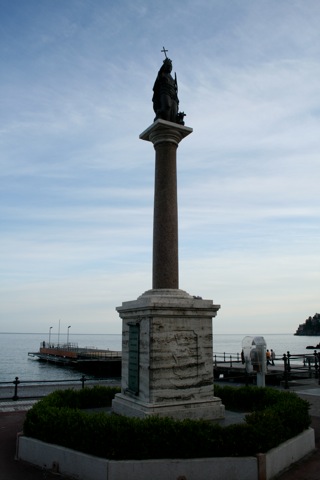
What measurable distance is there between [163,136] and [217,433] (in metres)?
7.53

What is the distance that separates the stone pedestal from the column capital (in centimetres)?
417

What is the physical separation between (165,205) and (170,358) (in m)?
3.92

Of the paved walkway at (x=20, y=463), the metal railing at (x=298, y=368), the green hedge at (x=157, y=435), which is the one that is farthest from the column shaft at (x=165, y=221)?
the metal railing at (x=298, y=368)

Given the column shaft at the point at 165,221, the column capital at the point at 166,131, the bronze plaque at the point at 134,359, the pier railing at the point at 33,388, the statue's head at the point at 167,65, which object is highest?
the statue's head at the point at 167,65

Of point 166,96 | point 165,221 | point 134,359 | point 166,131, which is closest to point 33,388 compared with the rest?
point 134,359

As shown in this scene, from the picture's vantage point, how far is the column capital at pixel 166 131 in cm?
1174

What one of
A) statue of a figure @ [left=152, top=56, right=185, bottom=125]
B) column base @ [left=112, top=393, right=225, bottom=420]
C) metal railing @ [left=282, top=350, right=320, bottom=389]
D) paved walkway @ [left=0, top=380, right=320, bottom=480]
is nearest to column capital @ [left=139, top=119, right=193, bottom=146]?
statue of a figure @ [left=152, top=56, right=185, bottom=125]

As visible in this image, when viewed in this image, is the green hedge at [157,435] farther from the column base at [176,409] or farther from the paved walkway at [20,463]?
the column base at [176,409]

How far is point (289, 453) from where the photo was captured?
28.8ft

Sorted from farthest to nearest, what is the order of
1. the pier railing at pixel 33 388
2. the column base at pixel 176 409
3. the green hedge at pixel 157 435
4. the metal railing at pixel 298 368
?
the metal railing at pixel 298 368, the pier railing at pixel 33 388, the column base at pixel 176 409, the green hedge at pixel 157 435

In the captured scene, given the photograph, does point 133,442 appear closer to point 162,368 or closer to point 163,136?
point 162,368

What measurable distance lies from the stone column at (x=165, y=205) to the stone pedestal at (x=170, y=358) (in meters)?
0.57

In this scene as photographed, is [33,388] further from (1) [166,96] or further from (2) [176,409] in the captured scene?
(1) [166,96]

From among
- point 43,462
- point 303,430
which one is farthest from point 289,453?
point 43,462
